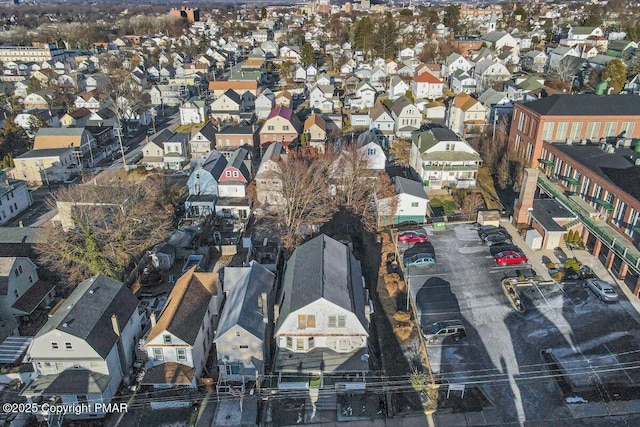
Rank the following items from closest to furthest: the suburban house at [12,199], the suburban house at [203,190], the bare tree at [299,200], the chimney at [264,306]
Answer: the chimney at [264,306] < the bare tree at [299,200] < the suburban house at [203,190] < the suburban house at [12,199]

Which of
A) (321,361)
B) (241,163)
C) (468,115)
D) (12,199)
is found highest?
(468,115)

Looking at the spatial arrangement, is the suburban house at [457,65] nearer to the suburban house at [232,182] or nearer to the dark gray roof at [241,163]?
the dark gray roof at [241,163]

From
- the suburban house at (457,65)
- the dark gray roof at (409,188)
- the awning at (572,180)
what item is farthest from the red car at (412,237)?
the suburban house at (457,65)

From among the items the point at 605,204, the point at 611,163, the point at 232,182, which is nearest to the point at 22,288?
the point at 232,182

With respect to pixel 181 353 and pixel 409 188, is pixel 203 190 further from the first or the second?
pixel 181 353

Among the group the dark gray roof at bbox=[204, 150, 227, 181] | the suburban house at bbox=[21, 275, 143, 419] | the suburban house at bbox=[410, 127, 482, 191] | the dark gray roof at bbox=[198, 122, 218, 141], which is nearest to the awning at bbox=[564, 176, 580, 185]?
the suburban house at bbox=[410, 127, 482, 191]

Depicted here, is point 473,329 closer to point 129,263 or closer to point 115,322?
point 115,322

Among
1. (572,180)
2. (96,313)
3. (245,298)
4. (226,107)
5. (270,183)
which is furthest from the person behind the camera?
(226,107)

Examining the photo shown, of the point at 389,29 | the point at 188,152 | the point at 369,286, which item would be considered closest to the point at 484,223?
the point at 369,286

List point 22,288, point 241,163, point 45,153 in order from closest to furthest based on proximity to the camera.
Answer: point 22,288
point 241,163
point 45,153
